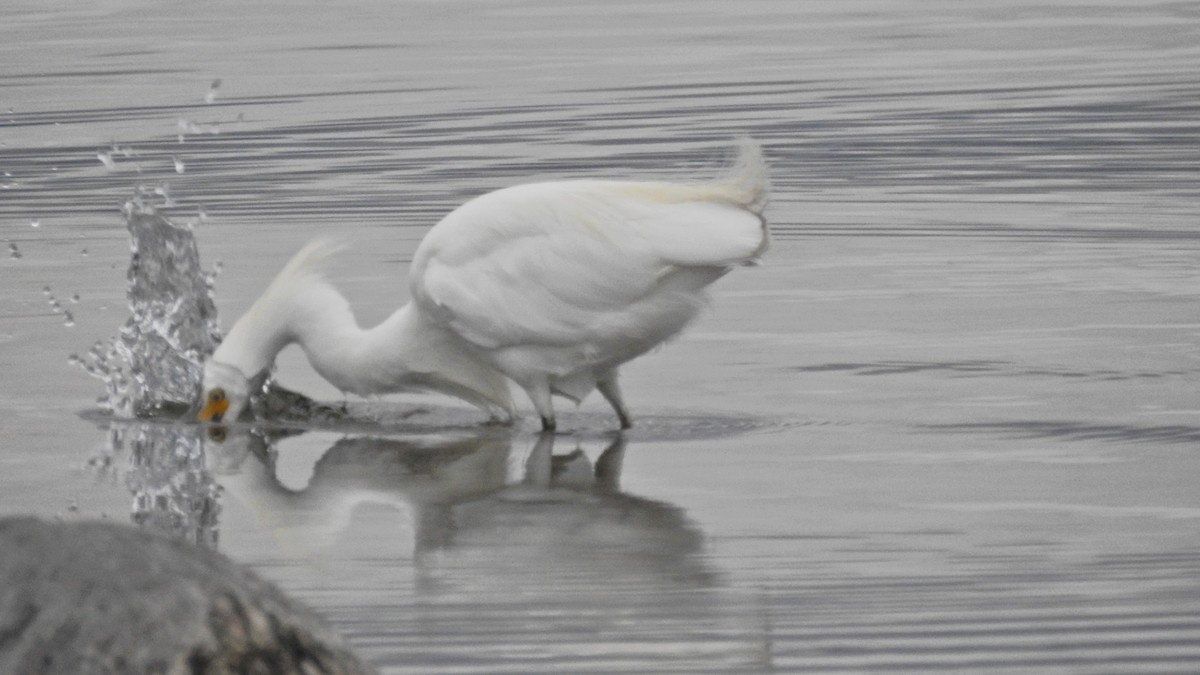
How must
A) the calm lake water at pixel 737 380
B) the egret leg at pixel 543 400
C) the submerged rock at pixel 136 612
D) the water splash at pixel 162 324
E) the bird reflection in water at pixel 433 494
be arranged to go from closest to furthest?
the submerged rock at pixel 136 612
the calm lake water at pixel 737 380
the bird reflection in water at pixel 433 494
the egret leg at pixel 543 400
the water splash at pixel 162 324

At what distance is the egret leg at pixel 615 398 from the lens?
33.3 feet

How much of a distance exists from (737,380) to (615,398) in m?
0.85

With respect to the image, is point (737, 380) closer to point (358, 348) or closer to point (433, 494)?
point (358, 348)

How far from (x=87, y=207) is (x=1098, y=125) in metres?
7.82

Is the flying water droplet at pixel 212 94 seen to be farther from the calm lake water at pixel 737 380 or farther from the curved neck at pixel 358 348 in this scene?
the curved neck at pixel 358 348

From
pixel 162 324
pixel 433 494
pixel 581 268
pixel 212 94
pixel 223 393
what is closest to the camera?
pixel 433 494

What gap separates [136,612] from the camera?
408 centimetres

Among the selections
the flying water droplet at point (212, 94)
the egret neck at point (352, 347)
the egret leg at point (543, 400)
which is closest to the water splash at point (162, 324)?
the egret neck at point (352, 347)

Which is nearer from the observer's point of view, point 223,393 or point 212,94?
point 223,393

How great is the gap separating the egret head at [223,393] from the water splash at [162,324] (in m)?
0.42

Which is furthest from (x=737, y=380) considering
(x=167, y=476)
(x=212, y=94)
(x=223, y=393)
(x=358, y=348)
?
(x=212, y=94)

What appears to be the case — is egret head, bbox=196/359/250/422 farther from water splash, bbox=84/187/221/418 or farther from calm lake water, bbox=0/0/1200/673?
water splash, bbox=84/187/221/418

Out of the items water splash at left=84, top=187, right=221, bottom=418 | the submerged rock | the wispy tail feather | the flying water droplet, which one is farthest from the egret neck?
the flying water droplet

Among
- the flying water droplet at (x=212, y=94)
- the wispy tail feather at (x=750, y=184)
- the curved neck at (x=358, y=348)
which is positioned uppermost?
the flying water droplet at (x=212, y=94)
